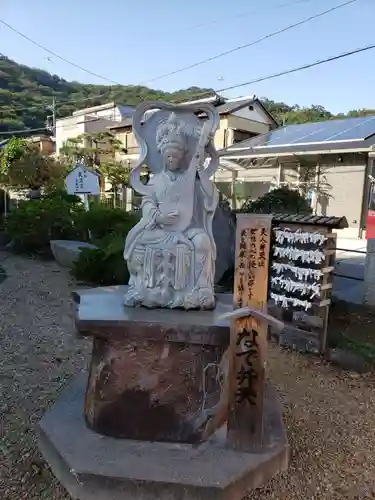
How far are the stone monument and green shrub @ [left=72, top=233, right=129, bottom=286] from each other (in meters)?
3.19

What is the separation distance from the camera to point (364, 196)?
13.0 m

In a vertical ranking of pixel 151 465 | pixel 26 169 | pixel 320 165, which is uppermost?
pixel 320 165

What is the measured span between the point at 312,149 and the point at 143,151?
33.1 ft

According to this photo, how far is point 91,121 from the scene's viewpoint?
2350 cm

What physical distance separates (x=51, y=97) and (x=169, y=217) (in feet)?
124

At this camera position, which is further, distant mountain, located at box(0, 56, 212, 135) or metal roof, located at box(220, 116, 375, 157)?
distant mountain, located at box(0, 56, 212, 135)

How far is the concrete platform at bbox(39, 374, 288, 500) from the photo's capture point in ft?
7.24

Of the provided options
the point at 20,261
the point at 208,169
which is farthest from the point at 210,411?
the point at 20,261

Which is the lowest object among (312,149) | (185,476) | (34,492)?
(34,492)

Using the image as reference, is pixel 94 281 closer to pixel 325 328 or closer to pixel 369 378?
pixel 325 328

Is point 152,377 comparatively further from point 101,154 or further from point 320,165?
point 101,154

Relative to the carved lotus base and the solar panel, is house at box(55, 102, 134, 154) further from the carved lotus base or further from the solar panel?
the carved lotus base

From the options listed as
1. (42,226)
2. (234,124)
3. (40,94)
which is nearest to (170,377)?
(42,226)

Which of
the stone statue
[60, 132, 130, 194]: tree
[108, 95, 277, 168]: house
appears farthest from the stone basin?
[60, 132, 130, 194]: tree
